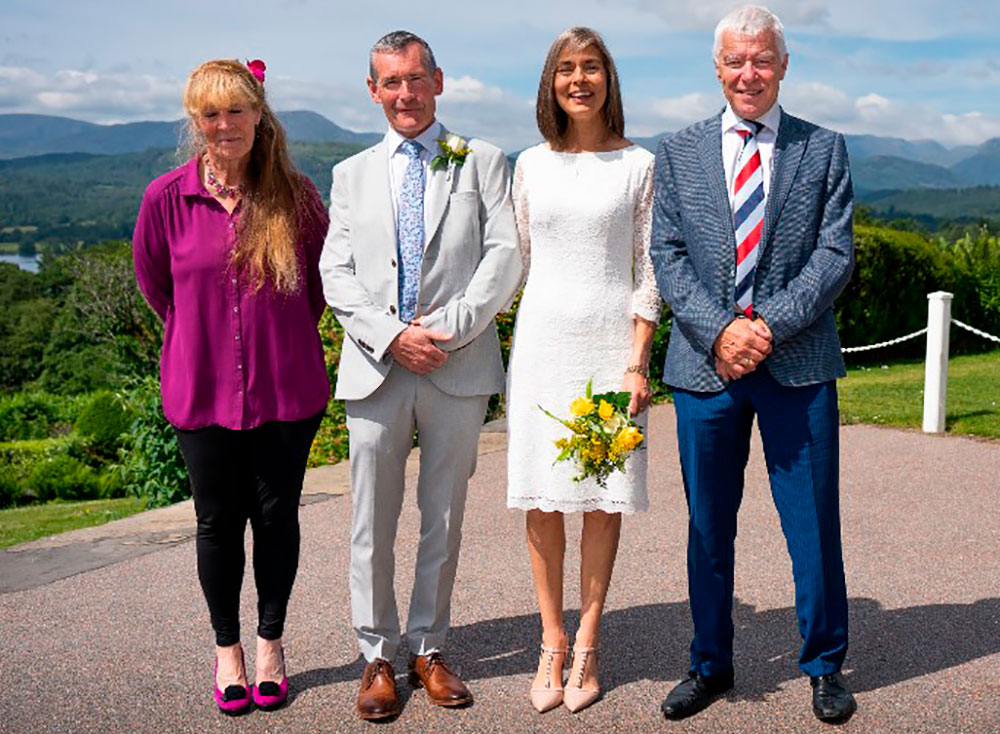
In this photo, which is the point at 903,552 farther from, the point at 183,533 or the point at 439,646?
the point at 183,533

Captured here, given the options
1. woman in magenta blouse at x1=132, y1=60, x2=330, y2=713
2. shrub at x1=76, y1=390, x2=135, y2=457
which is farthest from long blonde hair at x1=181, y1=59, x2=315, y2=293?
shrub at x1=76, y1=390, x2=135, y2=457

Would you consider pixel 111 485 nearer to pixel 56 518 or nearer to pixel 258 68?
pixel 56 518

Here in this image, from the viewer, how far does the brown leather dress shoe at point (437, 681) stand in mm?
4207

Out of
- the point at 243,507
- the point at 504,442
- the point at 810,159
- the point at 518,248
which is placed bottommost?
the point at 504,442

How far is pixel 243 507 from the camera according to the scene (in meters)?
4.28

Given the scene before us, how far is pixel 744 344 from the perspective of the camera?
3898 millimetres

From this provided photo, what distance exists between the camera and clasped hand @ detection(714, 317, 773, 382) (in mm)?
3896

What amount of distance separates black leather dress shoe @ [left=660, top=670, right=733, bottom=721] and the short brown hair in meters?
1.95

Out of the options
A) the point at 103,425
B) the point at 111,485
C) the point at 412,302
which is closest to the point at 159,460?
the point at 412,302

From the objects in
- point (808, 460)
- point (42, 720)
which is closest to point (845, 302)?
point (808, 460)

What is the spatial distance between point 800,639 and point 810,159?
6.64ft

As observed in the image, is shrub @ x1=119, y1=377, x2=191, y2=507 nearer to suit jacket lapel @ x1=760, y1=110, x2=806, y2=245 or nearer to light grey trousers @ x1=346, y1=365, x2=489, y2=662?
light grey trousers @ x1=346, y1=365, x2=489, y2=662

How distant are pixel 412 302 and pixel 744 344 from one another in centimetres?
114

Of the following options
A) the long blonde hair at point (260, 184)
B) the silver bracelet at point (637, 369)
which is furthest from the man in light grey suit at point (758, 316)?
the long blonde hair at point (260, 184)
